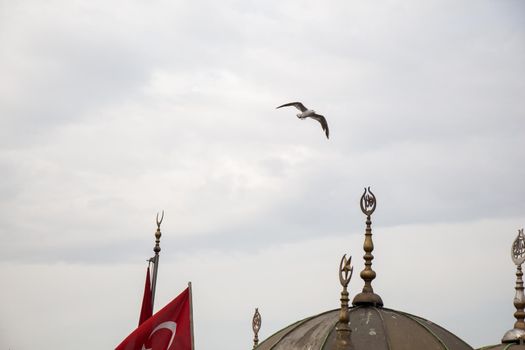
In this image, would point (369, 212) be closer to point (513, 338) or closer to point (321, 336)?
point (321, 336)

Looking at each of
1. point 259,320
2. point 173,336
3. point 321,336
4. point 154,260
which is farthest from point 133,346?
point 259,320

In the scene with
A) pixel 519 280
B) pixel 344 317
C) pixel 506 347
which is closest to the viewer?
pixel 344 317

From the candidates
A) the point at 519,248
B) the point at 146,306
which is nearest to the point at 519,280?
the point at 519,248

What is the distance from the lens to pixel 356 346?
840 inches

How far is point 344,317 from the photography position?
2066 centimetres

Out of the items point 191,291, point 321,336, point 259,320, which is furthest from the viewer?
point 259,320

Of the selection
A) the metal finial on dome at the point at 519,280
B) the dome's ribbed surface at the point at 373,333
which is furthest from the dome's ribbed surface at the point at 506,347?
the dome's ribbed surface at the point at 373,333

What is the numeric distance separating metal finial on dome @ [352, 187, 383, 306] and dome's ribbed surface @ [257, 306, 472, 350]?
0.21 metres

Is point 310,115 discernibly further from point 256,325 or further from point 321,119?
point 256,325

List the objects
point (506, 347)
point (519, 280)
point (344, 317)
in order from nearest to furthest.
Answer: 1. point (344, 317)
2. point (506, 347)
3. point (519, 280)

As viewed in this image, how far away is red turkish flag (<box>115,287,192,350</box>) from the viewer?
20828 mm

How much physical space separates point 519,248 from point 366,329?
9.44 meters

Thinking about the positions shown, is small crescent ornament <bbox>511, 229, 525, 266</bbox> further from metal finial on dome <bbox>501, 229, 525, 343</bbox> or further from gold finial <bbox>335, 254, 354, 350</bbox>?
gold finial <bbox>335, 254, 354, 350</bbox>

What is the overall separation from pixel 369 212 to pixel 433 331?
3.21 m
